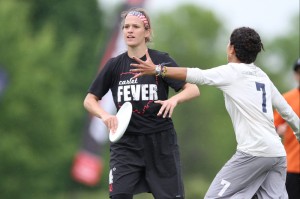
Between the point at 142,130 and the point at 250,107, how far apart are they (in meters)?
1.17

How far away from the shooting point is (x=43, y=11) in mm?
65875

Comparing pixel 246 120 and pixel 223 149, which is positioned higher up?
pixel 246 120

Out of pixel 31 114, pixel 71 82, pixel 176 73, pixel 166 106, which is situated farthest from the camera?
pixel 71 82

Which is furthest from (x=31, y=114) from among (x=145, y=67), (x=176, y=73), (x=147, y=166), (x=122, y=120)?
(x=145, y=67)

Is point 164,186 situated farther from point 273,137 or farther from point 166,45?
point 166,45

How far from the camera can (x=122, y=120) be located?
1074cm

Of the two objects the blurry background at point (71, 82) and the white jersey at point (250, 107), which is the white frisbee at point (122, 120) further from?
the blurry background at point (71, 82)

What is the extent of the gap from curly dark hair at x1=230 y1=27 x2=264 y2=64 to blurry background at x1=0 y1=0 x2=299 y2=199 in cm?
2733

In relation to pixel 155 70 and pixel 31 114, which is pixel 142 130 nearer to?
pixel 155 70

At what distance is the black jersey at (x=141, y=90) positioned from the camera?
1107cm

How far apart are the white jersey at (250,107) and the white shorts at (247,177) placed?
0.08 meters

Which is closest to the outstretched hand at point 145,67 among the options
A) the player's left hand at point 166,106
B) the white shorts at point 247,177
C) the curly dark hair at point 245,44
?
the player's left hand at point 166,106

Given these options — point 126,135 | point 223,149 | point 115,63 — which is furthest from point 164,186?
point 223,149

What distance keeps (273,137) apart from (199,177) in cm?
5849
